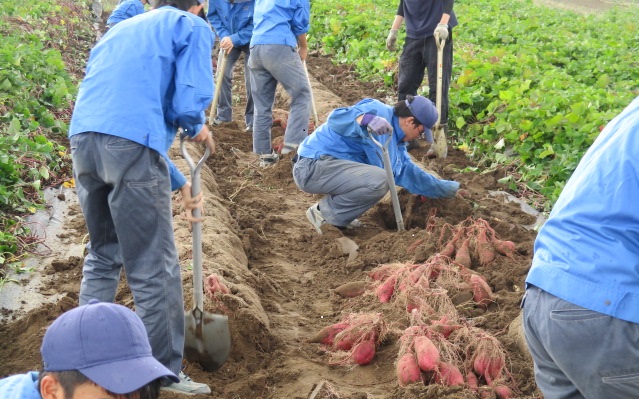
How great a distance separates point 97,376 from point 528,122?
675 cm

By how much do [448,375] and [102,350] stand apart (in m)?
2.19

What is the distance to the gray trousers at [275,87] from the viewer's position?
8.24 m

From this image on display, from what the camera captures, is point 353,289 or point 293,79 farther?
point 293,79

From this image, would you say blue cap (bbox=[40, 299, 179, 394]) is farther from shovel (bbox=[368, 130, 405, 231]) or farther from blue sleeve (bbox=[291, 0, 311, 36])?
blue sleeve (bbox=[291, 0, 311, 36])

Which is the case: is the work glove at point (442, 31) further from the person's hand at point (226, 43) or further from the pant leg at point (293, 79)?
the person's hand at point (226, 43)

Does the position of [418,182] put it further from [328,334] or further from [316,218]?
[328,334]

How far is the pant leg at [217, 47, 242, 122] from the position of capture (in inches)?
382

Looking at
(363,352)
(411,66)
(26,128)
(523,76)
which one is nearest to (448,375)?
(363,352)

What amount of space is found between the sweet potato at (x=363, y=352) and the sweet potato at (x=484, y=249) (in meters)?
1.54

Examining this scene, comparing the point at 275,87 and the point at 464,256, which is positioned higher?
the point at 275,87

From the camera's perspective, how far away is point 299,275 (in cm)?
593

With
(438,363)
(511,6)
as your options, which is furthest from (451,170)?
(511,6)

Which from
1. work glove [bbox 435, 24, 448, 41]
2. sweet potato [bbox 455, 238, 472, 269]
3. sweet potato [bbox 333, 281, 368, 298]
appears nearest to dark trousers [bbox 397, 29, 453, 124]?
work glove [bbox 435, 24, 448, 41]

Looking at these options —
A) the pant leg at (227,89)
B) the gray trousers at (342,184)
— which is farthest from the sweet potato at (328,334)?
the pant leg at (227,89)
